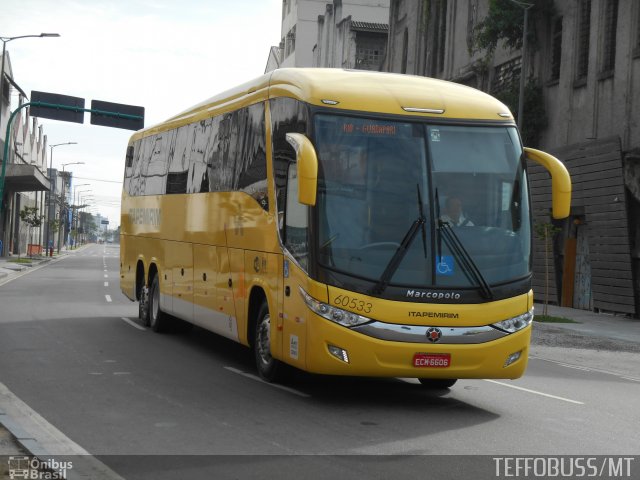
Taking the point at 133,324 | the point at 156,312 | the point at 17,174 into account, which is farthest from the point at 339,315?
the point at 17,174

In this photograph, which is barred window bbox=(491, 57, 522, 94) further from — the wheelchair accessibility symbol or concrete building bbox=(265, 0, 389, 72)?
concrete building bbox=(265, 0, 389, 72)

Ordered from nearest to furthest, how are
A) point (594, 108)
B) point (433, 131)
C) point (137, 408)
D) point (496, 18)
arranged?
1. point (137, 408)
2. point (433, 131)
3. point (594, 108)
4. point (496, 18)

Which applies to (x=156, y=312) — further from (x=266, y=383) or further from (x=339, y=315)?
(x=339, y=315)

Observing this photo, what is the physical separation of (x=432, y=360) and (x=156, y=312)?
888cm

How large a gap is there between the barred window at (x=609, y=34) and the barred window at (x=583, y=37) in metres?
1.48

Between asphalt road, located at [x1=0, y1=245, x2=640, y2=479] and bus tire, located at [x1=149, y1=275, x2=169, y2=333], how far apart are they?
1509 mm

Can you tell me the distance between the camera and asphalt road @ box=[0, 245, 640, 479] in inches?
323

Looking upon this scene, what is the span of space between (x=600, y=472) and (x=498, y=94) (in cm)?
3177

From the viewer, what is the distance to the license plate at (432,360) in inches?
414

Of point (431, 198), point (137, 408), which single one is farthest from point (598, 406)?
point (137, 408)

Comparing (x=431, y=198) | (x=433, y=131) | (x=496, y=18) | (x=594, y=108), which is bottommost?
(x=431, y=198)

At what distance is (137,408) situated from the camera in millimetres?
10305

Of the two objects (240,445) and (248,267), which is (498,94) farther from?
(240,445)

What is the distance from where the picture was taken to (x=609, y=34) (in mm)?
32344
